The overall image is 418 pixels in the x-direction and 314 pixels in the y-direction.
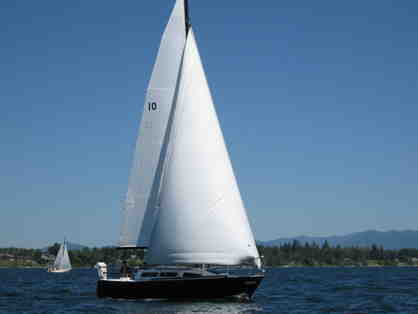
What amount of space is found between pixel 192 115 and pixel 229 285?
35.8ft

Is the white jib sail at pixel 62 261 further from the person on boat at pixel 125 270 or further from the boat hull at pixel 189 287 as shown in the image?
the boat hull at pixel 189 287

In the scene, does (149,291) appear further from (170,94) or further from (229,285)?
(170,94)

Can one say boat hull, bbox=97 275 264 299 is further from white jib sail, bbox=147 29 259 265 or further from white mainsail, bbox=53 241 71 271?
white mainsail, bbox=53 241 71 271

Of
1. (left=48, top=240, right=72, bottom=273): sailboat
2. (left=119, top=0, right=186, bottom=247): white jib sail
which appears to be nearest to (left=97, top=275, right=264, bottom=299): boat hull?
(left=119, top=0, right=186, bottom=247): white jib sail

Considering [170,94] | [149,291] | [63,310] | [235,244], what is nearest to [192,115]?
[170,94]

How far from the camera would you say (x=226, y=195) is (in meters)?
42.9

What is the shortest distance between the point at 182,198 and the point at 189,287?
555 cm

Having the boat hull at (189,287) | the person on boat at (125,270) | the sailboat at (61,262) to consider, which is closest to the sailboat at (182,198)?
the boat hull at (189,287)

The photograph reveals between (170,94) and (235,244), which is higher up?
(170,94)

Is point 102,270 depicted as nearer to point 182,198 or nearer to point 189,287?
point 189,287

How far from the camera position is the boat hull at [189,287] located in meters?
41.2

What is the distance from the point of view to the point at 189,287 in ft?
135

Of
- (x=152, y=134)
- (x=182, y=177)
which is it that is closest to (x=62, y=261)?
(x=152, y=134)

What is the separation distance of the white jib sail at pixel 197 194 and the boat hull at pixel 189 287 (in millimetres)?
1173
